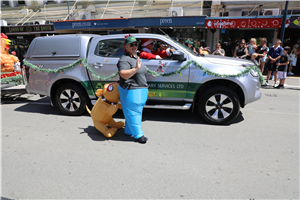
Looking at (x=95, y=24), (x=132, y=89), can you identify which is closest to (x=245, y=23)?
(x=95, y=24)

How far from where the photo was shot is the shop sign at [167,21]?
13.5 metres

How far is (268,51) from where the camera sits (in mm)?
9984

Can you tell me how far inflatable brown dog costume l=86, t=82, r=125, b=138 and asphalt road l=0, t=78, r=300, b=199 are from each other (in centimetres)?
19

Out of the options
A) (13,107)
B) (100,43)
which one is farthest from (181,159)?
(13,107)

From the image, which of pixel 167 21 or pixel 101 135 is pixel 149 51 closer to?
pixel 101 135

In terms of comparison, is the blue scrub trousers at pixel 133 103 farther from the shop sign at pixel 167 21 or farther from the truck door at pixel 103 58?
the shop sign at pixel 167 21

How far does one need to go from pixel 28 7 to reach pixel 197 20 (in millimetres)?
17222

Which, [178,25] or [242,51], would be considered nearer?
[242,51]

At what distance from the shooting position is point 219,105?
4656mm

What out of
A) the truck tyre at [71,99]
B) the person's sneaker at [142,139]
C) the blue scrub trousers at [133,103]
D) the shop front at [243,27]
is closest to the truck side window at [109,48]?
the truck tyre at [71,99]

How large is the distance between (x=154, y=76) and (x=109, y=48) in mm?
1256

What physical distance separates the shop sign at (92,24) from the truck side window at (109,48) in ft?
35.1

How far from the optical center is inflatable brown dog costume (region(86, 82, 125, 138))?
3.95 metres

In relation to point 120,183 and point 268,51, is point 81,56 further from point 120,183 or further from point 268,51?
point 268,51
